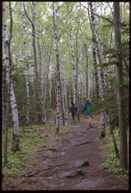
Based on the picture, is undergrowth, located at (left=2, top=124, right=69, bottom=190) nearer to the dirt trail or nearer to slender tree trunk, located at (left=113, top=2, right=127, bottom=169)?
the dirt trail

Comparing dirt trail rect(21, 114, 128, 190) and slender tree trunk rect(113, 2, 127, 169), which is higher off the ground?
slender tree trunk rect(113, 2, 127, 169)

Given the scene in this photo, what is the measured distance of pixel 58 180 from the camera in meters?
5.39

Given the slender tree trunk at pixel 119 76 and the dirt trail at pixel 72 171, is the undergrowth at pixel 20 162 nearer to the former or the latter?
the dirt trail at pixel 72 171

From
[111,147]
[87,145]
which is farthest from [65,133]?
[111,147]

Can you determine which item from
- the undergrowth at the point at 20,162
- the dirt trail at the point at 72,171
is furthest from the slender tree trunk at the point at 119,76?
the undergrowth at the point at 20,162

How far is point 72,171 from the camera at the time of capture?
5805mm

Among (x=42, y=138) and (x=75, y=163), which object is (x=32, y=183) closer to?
(x=75, y=163)

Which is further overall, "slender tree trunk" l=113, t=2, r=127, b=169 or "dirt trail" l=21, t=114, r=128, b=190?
"slender tree trunk" l=113, t=2, r=127, b=169

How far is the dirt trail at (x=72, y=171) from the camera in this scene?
15.2 feet

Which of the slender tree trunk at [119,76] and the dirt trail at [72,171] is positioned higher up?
the slender tree trunk at [119,76]

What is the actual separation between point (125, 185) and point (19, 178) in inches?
108

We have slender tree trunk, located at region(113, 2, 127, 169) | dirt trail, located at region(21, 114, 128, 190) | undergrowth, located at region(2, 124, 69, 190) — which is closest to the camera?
dirt trail, located at region(21, 114, 128, 190)

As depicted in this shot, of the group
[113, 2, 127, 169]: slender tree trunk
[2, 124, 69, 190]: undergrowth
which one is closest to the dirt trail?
[2, 124, 69, 190]: undergrowth

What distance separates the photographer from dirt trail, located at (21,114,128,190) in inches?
183
